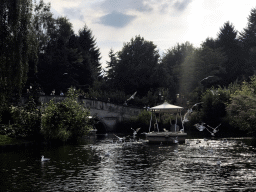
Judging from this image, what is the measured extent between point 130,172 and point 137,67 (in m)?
58.1

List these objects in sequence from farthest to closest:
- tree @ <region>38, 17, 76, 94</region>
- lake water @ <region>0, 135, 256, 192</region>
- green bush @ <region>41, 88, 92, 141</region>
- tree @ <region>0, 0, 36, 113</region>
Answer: tree @ <region>38, 17, 76, 94</region>, green bush @ <region>41, 88, 92, 141</region>, tree @ <region>0, 0, 36, 113</region>, lake water @ <region>0, 135, 256, 192</region>

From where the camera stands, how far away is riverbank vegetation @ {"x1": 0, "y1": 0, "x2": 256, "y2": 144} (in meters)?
29.2

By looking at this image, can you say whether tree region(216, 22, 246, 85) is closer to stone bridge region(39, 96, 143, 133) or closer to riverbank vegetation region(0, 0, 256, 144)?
riverbank vegetation region(0, 0, 256, 144)

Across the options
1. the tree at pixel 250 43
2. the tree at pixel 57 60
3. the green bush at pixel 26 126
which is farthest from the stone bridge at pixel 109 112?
the tree at pixel 250 43

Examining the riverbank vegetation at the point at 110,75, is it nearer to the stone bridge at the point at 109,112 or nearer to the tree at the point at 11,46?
the tree at the point at 11,46

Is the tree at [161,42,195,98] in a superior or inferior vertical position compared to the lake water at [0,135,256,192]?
superior

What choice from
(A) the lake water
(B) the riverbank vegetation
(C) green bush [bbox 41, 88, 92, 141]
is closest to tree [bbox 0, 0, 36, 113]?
(B) the riverbank vegetation

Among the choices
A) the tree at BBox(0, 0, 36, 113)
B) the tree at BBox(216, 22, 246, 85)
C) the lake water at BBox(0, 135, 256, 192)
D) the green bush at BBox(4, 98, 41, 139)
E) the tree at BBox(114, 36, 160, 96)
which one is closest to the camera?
the lake water at BBox(0, 135, 256, 192)

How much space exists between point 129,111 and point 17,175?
41896 mm

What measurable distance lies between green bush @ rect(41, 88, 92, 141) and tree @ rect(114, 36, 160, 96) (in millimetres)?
35031

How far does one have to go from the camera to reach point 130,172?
18.2 meters

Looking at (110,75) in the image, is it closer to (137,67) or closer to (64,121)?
(137,67)

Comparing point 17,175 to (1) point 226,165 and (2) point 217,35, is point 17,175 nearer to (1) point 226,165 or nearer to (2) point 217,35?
(1) point 226,165

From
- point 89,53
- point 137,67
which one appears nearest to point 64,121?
point 137,67
